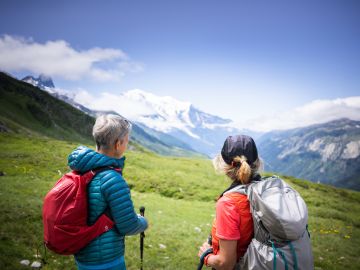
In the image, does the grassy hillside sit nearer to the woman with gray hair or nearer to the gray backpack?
the woman with gray hair

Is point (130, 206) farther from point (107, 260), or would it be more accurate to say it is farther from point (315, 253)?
point (315, 253)

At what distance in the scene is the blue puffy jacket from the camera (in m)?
4.98

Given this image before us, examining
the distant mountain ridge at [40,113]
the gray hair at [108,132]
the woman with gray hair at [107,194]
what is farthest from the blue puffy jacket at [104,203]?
the distant mountain ridge at [40,113]

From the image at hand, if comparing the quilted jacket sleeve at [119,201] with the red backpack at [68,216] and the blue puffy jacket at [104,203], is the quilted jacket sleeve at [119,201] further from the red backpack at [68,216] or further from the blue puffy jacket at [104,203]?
the red backpack at [68,216]

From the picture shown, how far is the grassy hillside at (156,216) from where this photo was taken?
1122 centimetres

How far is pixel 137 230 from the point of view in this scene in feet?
18.0

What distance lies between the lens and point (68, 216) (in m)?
4.78

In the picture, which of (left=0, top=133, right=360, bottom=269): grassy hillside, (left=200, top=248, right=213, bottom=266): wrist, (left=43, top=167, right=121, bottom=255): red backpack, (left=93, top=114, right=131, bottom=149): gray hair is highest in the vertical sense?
(left=93, top=114, right=131, bottom=149): gray hair

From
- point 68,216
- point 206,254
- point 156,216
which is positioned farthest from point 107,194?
point 156,216

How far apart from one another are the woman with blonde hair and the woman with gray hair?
1670mm

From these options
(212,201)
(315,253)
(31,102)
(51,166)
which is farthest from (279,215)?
(31,102)

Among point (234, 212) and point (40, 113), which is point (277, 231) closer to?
point (234, 212)

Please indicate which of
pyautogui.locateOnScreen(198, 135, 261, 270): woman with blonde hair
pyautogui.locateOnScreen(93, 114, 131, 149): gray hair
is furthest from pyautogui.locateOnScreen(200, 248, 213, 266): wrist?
pyautogui.locateOnScreen(93, 114, 131, 149): gray hair

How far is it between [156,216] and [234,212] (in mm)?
15432
